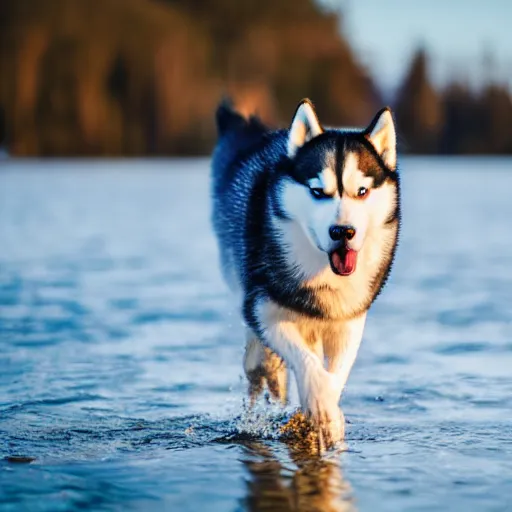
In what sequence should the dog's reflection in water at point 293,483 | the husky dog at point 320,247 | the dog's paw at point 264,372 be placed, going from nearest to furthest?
the dog's reflection in water at point 293,483
the husky dog at point 320,247
the dog's paw at point 264,372

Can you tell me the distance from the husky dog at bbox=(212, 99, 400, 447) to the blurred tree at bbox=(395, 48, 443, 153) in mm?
49006

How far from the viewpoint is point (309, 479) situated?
4859mm

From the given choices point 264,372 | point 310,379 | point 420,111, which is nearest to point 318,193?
point 310,379

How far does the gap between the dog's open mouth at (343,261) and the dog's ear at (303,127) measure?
21.3 inches

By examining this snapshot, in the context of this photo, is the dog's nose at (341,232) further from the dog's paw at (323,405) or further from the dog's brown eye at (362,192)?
the dog's paw at (323,405)

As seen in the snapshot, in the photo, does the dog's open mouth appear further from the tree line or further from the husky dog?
the tree line

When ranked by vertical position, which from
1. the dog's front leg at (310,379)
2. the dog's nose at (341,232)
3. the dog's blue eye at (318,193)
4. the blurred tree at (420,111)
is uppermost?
the blurred tree at (420,111)

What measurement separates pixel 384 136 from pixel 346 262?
2.12 ft

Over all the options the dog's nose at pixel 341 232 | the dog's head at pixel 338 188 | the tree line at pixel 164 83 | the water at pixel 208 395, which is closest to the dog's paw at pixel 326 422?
the water at pixel 208 395

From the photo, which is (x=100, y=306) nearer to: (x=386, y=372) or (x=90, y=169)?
(x=386, y=372)

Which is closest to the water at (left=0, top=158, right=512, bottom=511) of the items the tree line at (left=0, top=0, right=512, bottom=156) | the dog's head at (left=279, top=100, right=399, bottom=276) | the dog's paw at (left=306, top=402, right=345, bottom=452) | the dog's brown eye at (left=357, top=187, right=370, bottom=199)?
the dog's paw at (left=306, top=402, right=345, bottom=452)

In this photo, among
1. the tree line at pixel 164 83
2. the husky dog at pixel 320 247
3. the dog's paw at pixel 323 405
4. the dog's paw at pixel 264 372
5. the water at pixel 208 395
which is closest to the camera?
the water at pixel 208 395

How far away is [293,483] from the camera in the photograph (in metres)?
4.80

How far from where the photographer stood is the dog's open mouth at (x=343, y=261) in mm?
5047
